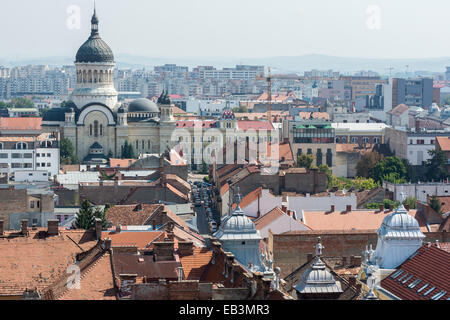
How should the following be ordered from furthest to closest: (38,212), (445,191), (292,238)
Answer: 1. (445,191)
2. (38,212)
3. (292,238)

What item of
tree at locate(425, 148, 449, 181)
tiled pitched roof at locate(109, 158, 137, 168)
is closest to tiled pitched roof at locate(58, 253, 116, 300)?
tiled pitched roof at locate(109, 158, 137, 168)

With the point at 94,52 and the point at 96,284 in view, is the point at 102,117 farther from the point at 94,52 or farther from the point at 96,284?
the point at 96,284

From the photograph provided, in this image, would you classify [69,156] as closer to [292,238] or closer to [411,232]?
[292,238]

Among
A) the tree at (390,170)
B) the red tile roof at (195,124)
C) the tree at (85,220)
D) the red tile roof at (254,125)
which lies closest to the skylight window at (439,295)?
the tree at (85,220)

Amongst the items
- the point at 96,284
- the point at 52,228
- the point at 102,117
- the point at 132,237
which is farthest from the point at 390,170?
the point at 96,284

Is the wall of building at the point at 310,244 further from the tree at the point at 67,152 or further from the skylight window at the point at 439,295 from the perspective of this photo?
the tree at the point at 67,152
